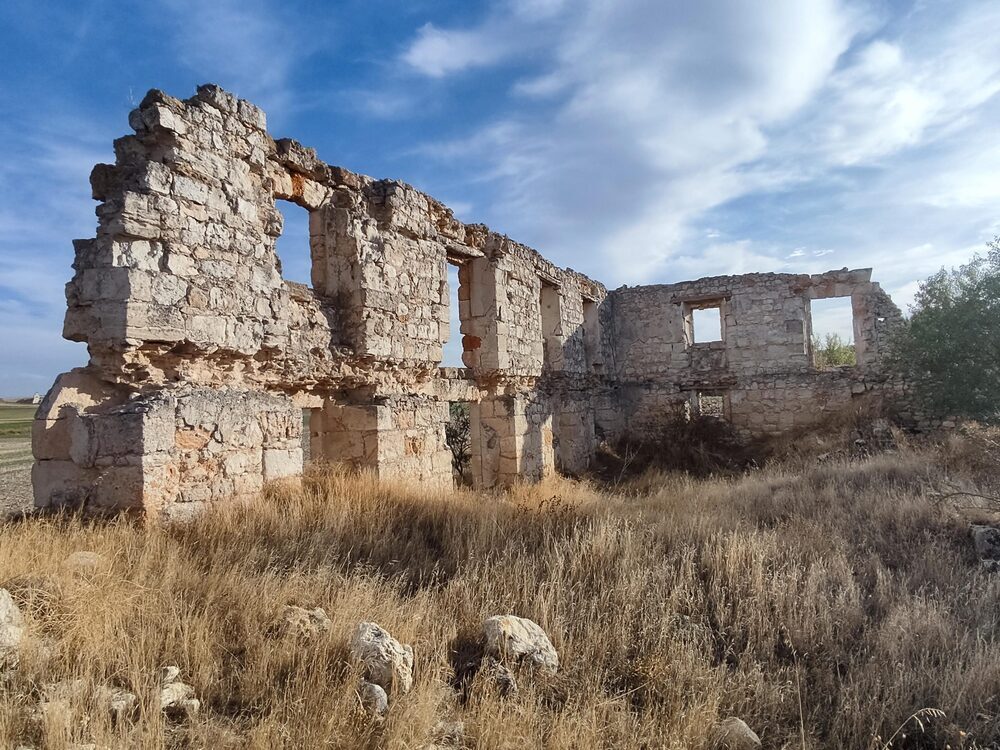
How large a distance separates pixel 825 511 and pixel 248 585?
5099 mm

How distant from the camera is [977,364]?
426 inches

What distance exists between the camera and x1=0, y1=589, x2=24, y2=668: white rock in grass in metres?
2.50

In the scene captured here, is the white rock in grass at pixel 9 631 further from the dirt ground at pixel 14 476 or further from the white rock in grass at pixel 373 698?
the dirt ground at pixel 14 476

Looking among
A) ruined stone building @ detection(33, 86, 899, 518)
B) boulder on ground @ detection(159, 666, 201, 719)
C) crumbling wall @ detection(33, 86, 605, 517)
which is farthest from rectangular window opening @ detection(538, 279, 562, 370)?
boulder on ground @ detection(159, 666, 201, 719)

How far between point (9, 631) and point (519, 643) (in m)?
2.29

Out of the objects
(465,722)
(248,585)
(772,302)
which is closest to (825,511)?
(465,722)

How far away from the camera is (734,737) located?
8.51 feet

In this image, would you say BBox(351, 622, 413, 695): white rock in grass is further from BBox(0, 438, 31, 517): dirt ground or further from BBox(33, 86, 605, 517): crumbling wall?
BBox(0, 438, 31, 517): dirt ground

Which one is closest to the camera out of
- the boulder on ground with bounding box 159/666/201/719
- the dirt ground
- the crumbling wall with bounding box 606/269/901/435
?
the boulder on ground with bounding box 159/666/201/719

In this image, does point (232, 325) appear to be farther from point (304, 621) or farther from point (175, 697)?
point (175, 697)

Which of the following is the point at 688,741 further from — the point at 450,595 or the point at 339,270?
the point at 339,270

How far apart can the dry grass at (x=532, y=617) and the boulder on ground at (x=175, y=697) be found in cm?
5

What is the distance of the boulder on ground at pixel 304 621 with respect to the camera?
2.92 meters

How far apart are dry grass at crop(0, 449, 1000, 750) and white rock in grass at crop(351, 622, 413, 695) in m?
0.11
